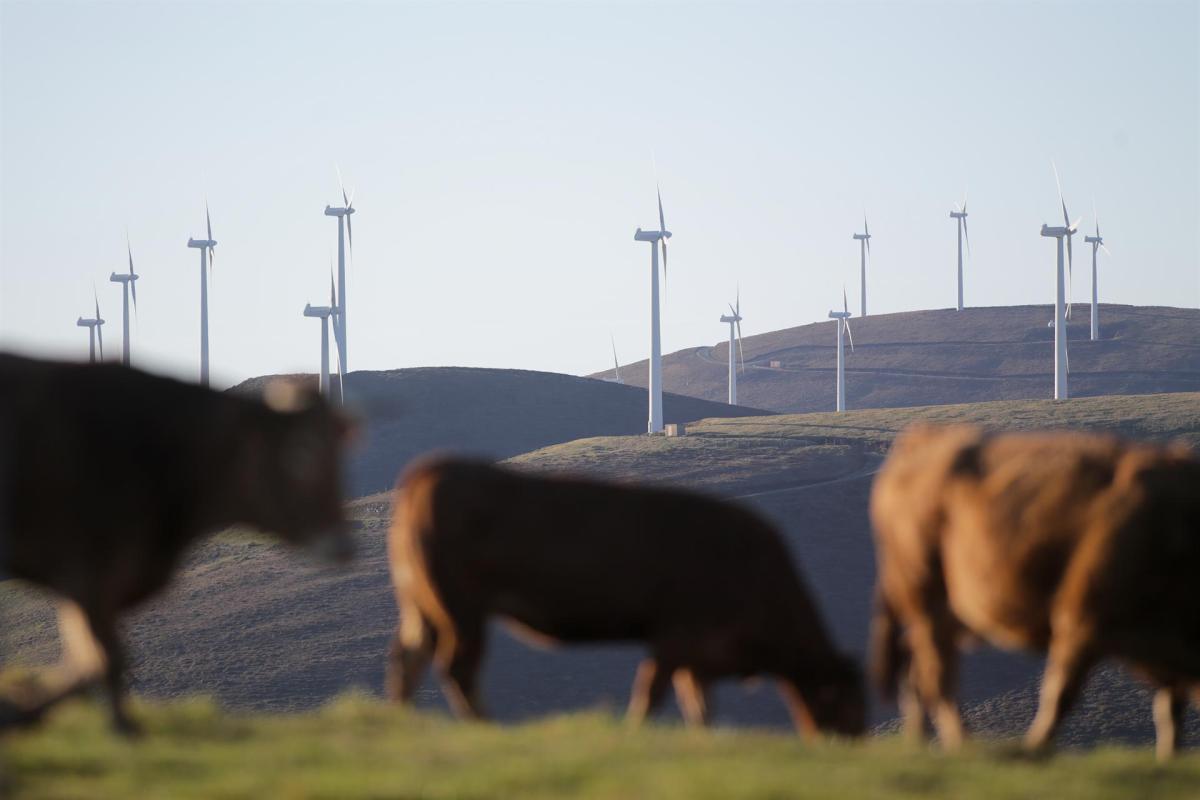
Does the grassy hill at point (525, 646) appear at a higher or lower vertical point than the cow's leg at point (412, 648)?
lower

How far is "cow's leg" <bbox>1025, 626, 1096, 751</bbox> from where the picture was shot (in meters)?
9.93

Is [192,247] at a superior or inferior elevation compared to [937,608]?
superior

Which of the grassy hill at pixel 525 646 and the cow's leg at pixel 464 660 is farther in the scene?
the grassy hill at pixel 525 646

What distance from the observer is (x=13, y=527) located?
26.5ft

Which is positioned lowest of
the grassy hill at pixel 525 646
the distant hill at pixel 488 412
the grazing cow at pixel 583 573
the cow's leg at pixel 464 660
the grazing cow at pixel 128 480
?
the grassy hill at pixel 525 646

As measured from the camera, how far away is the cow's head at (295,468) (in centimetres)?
877

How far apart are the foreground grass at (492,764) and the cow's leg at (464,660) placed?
0.31 metres

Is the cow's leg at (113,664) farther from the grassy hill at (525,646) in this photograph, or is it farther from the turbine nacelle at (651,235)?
the turbine nacelle at (651,235)

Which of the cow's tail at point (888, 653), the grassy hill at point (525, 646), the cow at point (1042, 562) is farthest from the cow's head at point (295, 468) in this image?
the grassy hill at point (525, 646)

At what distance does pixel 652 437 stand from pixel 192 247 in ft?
95.8

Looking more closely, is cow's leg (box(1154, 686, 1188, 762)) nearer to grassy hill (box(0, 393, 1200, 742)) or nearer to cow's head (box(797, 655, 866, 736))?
cow's head (box(797, 655, 866, 736))

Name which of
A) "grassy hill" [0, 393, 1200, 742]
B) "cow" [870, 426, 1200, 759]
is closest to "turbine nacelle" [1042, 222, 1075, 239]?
"grassy hill" [0, 393, 1200, 742]

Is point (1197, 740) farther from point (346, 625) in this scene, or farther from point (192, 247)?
point (192, 247)

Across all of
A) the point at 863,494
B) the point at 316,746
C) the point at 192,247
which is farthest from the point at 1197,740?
the point at 192,247
